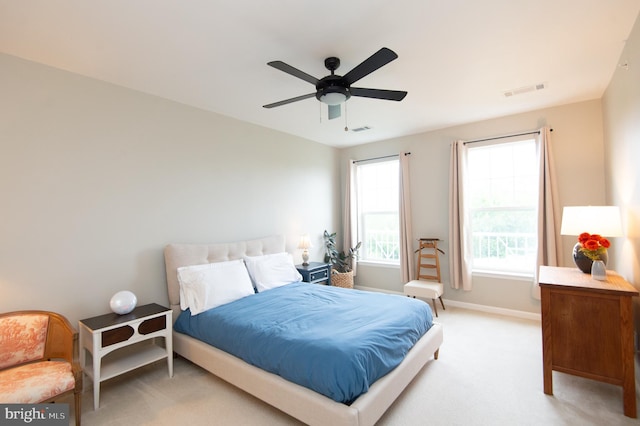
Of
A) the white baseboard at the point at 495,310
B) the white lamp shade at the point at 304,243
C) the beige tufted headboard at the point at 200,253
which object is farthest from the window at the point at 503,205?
the beige tufted headboard at the point at 200,253

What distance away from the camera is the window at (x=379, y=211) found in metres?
5.35

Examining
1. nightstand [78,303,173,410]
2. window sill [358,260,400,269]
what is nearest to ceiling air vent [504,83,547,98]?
window sill [358,260,400,269]

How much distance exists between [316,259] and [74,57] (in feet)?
13.2

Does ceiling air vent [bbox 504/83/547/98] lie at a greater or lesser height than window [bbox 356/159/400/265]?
greater

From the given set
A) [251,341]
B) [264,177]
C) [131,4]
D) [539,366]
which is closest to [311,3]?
[131,4]

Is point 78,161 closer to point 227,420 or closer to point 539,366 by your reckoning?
point 227,420

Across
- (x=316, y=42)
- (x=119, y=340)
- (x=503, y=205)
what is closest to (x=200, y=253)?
(x=119, y=340)

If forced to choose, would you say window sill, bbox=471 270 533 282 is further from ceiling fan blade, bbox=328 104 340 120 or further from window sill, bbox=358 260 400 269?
ceiling fan blade, bbox=328 104 340 120

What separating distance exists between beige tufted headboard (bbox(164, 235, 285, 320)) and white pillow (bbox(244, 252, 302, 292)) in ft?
0.54

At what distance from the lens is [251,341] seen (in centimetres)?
228

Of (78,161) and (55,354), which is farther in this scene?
(78,161)

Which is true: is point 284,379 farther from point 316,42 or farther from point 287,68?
point 316,42

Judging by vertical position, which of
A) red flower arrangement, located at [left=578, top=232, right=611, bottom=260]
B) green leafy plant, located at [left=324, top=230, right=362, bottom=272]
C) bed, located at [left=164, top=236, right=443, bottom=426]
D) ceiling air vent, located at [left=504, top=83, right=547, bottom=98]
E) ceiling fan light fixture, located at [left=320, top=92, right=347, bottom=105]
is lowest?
bed, located at [left=164, top=236, right=443, bottom=426]

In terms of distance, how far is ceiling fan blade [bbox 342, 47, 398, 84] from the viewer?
1808 mm
